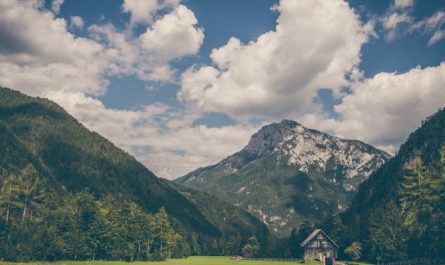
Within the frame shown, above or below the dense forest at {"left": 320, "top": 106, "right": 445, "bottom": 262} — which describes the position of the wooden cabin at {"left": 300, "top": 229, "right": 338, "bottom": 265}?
below

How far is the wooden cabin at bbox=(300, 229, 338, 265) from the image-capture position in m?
128

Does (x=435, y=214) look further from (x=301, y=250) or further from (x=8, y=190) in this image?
(x=8, y=190)

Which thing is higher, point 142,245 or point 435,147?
point 435,147

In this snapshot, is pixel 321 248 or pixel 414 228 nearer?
pixel 414 228

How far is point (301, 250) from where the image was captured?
148m

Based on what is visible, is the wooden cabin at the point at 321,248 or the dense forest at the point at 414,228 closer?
the dense forest at the point at 414,228

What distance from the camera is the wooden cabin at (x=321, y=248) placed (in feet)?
420

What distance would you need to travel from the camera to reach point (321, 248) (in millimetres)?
129750

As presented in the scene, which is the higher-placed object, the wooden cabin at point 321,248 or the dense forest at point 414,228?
the dense forest at point 414,228

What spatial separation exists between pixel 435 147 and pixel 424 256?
375 feet

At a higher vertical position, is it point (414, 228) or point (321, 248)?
point (414, 228)

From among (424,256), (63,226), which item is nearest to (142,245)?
(63,226)

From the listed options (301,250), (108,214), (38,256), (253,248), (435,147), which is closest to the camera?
(38,256)

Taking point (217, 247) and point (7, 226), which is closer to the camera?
point (7, 226)
